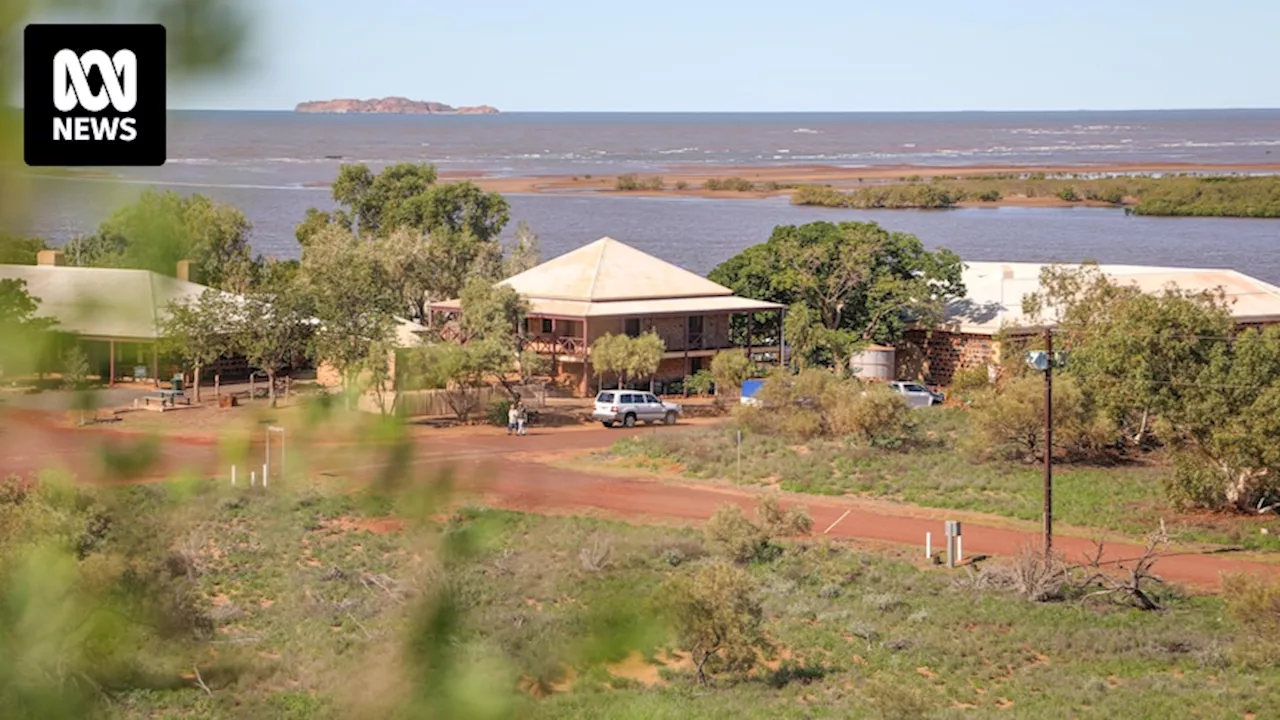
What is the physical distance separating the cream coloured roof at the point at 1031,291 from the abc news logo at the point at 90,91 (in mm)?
41564

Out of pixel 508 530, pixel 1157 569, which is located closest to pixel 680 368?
pixel 1157 569

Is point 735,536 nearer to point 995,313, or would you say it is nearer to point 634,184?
point 995,313

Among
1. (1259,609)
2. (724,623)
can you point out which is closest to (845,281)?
(1259,609)

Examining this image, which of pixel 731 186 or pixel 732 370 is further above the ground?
pixel 731 186

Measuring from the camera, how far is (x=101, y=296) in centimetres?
186

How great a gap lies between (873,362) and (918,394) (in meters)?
Answer: 3.10

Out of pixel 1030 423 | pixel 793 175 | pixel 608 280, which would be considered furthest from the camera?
pixel 793 175

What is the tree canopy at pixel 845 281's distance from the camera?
44469mm

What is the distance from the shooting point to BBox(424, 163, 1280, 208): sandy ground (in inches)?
5472

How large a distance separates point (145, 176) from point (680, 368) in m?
43.5

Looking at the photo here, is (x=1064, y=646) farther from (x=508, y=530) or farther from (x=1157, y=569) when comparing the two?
(x=508, y=530)

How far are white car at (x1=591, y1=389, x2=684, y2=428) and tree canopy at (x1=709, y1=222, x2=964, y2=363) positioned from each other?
5564 millimetres

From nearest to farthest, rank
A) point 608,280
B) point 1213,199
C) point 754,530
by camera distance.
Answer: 1. point 754,530
2. point 608,280
3. point 1213,199

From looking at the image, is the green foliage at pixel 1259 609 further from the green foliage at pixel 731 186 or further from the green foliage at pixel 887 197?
the green foliage at pixel 731 186
